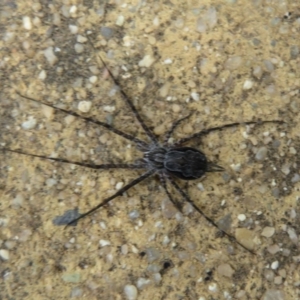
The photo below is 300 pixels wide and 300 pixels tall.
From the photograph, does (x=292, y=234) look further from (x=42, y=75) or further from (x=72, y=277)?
(x=42, y=75)

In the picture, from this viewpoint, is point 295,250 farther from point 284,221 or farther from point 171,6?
point 171,6

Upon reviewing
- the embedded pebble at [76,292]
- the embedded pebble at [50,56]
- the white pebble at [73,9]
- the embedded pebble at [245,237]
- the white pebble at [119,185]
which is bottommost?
the embedded pebble at [76,292]

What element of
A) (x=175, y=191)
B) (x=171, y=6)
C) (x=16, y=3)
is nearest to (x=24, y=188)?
(x=175, y=191)

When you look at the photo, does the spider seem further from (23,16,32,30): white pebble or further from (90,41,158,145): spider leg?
(23,16,32,30): white pebble

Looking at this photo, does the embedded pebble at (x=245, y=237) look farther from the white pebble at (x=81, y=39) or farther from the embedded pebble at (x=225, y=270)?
the white pebble at (x=81, y=39)

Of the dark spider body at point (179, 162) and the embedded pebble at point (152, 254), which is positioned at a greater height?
the dark spider body at point (179, 162)

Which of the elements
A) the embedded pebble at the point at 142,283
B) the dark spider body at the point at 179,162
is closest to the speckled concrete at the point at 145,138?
the embedded pebble at the point at 142,283

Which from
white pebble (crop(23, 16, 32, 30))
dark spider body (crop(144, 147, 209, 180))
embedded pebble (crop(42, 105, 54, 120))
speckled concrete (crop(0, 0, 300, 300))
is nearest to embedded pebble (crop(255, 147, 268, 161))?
speckled concrete (crop(0, 0, 300, 300))
